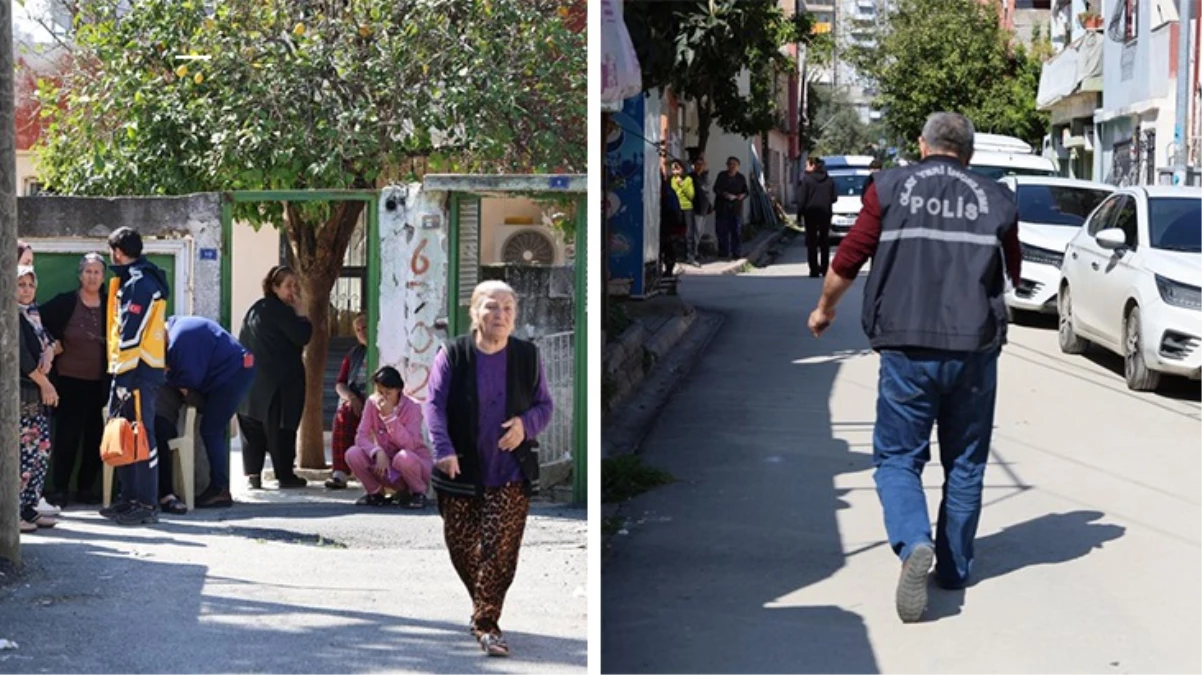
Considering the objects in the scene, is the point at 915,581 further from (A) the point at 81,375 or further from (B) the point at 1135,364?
(B) the point at 1135,364

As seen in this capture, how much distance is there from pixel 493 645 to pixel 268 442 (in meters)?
4.76

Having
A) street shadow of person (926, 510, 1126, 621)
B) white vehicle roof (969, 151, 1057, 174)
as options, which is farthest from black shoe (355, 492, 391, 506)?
white vehicle roof (969, 151, 1057, 174)

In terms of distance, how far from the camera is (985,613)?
6.12 m

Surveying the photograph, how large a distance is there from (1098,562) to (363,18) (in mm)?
7250

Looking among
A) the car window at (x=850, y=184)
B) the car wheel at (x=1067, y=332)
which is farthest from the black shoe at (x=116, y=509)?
the car window at (x=850, y=184)

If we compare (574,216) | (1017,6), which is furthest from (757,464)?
(1017,6)

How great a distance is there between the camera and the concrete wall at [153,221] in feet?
33.8

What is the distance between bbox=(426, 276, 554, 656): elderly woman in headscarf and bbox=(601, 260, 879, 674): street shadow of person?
0.41 m

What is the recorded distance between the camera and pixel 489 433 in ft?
20.3

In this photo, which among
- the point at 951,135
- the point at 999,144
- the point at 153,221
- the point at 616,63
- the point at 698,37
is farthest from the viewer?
the point at 999,144

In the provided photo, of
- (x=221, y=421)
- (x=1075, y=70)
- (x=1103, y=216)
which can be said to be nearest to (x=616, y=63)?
(x=221, y=421)

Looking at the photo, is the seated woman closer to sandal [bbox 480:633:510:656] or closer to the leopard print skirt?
the leopard print skirt

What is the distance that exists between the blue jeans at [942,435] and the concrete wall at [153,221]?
5217 mm

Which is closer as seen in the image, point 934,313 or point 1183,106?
point 934,313
